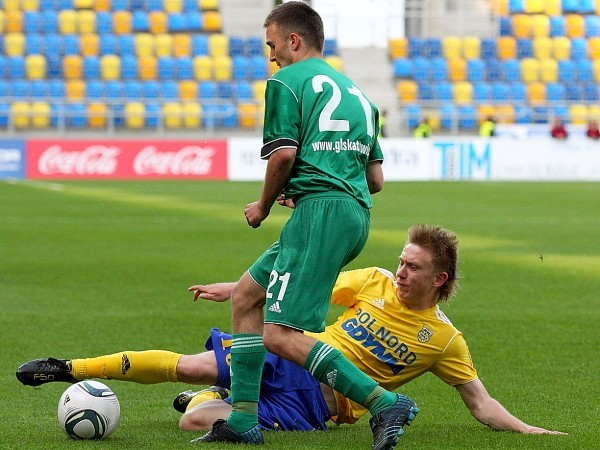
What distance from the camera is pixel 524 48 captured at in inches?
1601

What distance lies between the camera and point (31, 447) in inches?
200

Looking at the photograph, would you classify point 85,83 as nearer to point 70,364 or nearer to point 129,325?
point 129,325

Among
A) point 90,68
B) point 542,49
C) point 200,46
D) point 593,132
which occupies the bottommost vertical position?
point 593,132

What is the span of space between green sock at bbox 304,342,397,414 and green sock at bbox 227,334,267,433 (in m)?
0.31

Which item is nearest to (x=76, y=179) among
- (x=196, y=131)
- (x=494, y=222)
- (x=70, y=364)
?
(x=196, y=131)

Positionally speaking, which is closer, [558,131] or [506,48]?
[558,131]

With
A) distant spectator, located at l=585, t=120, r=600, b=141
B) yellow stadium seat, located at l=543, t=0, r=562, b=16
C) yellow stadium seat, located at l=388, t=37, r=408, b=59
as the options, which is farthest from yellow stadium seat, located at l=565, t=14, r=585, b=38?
distant spectator, located at l=585, t=120, r=600, b=141

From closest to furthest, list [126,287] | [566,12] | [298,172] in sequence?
[298,172] → [126,287] → [566,12]

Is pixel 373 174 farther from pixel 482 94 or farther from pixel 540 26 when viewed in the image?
pixel 540 26

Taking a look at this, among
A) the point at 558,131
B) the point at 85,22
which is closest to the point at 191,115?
the point at 85,22

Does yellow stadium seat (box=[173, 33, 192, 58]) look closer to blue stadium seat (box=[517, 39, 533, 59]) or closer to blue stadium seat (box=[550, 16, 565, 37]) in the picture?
blue stadium seat (box=[517, 39, 533, 59])

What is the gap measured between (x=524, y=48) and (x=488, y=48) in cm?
130

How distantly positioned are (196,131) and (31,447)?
2997 centimetres

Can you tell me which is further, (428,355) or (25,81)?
(25,81)
